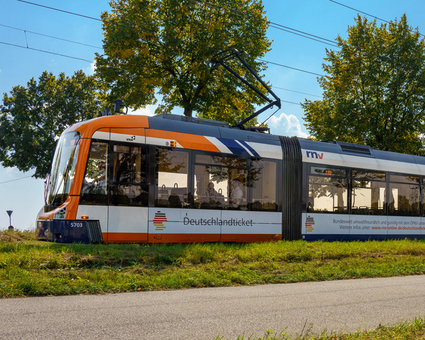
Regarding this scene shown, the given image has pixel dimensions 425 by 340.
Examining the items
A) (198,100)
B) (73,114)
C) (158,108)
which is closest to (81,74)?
(73,114)

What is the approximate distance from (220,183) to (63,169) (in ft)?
14.3

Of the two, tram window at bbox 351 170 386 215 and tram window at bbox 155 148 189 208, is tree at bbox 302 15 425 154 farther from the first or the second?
tram window at bbox 155 148 189 208

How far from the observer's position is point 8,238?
39.7 ft

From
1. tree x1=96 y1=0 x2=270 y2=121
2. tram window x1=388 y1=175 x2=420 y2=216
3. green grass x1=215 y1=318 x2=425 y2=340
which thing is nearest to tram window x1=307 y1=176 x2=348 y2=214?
tram window x1=388 y1=175 x2=420 y2=216

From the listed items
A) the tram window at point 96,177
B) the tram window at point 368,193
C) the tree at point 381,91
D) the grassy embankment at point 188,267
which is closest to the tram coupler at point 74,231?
the tram window at point 96,177

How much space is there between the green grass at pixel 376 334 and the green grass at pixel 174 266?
10.4 feet

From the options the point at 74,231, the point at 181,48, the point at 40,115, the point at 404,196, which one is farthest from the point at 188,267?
the point at 40,115

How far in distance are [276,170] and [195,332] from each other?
1047 centimetres

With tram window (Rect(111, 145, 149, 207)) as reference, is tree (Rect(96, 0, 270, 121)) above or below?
above

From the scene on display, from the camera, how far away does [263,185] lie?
14617mm

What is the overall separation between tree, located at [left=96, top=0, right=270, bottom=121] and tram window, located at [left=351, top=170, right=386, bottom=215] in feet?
37.5

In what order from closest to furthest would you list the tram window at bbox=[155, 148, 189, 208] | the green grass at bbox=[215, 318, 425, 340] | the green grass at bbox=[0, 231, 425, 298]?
the green grass at bbox=[215, 318, 425, 340] → the green grass at bbox=[0, 231, 425, 298] → the tram window at bbox=[155, 148, 189, 208]

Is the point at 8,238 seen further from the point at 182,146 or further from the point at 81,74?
the point at 81,74

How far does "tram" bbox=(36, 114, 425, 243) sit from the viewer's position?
1183 cm
